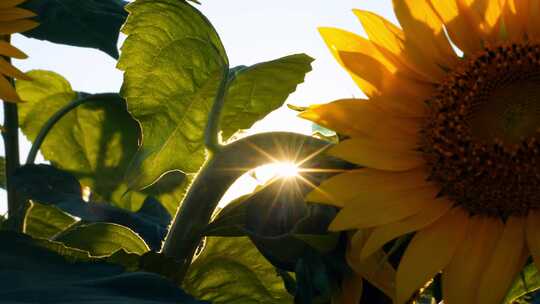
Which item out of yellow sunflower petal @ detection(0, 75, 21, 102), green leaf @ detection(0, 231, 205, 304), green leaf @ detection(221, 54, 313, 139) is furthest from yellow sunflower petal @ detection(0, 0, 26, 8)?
green leaf @ detection(0, 231, 205, 304)

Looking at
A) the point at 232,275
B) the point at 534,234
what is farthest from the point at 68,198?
the point at 534,234

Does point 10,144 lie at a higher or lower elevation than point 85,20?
lower

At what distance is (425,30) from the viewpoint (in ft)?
3.28

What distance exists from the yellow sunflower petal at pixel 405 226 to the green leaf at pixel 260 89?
21cm

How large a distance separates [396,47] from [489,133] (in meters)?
0.16

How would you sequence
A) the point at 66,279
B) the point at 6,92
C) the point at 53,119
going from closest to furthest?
the point at 66,279 → the point at 6,92 → the point at 53,119

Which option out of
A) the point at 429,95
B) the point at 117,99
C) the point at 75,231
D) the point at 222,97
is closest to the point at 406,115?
the point at 429,95

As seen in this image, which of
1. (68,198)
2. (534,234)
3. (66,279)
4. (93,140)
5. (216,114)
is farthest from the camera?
(93,140)

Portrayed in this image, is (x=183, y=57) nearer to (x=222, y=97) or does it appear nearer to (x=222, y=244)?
(x=222, y=97)

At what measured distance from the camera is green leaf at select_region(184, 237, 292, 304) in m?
1.09

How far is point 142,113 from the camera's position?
1076 millimetres

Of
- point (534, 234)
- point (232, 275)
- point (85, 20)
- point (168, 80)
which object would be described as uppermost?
Answer: point (85, 20)

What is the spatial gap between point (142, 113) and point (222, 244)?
6.7 inches

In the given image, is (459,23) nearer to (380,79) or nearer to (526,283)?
(380,79)
